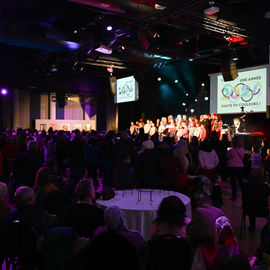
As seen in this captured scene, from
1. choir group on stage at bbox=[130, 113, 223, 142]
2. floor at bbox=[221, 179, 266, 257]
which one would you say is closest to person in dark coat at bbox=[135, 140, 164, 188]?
floor at bbox=[221, 179, 266, 257]

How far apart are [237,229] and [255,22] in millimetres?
Result: 7047

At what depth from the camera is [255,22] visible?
8.82 meters

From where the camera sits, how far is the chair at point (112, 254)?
5.71ft

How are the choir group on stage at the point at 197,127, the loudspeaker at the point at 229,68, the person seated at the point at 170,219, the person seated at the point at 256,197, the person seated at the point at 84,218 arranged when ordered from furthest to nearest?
1. the choir group on stage at the point at 197,127
2. the loudspeaker at the point at 229,68
3. the person seated at the point at 256,197
4. the person seated at the point at 84,218
5. the person seated at the point at 170,219

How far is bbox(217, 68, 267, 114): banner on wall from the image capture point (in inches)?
431

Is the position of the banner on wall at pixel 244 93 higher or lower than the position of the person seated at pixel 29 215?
higher

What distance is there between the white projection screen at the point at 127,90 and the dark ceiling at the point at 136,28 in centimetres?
183

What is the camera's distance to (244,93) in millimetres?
11547

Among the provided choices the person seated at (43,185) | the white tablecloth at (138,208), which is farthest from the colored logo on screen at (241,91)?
the person seated at (43,185)

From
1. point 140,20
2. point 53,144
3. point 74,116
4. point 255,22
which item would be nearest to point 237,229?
point 53,144

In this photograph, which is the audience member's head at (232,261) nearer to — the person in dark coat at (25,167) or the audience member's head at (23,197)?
the audience member's head at (23,197)

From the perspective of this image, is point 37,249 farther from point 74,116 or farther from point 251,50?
point 74,116

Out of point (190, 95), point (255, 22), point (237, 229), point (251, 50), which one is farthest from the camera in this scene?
point (190, 95)

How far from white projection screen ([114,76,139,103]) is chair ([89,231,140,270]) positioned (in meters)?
12.6
